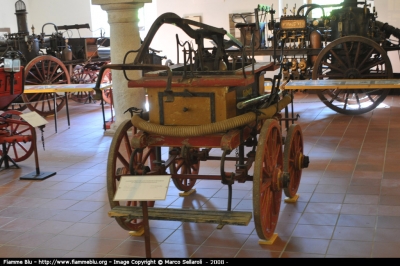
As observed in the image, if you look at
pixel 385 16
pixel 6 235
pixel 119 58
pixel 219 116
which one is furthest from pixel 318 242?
pixel 385 16

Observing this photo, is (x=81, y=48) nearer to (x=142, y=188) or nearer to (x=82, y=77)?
(x=82, y=77)

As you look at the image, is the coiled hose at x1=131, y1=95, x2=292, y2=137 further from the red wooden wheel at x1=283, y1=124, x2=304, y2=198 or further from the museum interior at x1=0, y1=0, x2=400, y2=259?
the red wooden wheel at x1=283, y1=124, x2=304, y2=198

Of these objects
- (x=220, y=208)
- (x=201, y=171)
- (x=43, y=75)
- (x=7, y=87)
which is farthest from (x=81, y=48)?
(x=220, y=208)

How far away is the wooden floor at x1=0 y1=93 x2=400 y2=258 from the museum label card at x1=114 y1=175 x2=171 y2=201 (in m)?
0.84

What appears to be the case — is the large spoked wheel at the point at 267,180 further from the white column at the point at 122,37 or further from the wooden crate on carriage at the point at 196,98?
the white column at the point at 122,37

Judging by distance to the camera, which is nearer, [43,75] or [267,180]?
[267,180]

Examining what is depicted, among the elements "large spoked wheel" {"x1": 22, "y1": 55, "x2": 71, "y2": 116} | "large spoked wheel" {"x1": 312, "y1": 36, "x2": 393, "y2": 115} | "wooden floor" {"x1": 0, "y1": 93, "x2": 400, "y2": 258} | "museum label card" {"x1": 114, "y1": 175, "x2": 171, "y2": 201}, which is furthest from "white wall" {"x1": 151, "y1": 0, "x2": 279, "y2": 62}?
"museum label card" {"x1": 114, "y1": 175, "x2": 171, "y2": 201}

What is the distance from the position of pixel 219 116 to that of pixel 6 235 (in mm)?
2046

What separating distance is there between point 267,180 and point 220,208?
103 cm

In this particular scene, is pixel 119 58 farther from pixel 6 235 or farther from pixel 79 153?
pixel 6 235

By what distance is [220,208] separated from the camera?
17.1 ft

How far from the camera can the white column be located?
8.55m

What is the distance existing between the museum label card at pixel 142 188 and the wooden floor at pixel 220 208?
33.1 inches

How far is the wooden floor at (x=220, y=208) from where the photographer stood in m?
4.21
